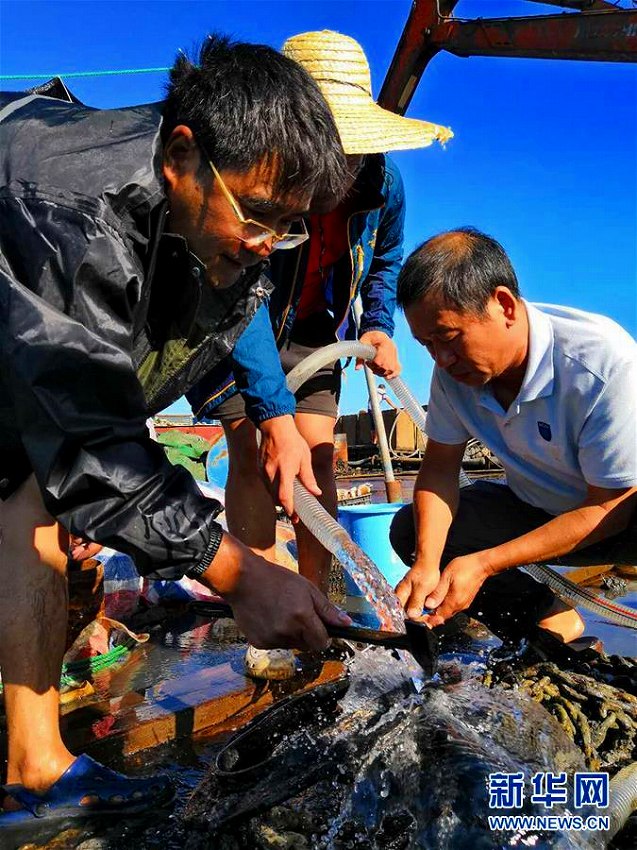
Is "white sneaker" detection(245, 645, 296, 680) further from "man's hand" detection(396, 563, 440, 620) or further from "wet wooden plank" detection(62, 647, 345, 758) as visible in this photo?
"man's hand" detection(396, 563, 440, 620)

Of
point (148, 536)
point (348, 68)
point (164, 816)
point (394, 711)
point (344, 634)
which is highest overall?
point (348, 68)

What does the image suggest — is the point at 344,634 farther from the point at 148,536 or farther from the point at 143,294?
the point at 143,294

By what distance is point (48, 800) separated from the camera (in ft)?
6.06

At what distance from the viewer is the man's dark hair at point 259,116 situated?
6.10ft

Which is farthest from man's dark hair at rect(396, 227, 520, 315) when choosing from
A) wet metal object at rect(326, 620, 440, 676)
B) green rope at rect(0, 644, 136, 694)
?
green rope at rect(0, 644, 136, 694)

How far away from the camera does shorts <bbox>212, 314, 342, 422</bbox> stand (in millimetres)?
3771

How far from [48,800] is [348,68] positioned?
3.24 m

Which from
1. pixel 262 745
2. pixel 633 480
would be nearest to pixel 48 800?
pixel 262 745

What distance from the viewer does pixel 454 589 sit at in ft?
8.48

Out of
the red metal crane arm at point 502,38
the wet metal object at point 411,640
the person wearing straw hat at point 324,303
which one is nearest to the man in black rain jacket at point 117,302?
the wet metal object at point 411,640

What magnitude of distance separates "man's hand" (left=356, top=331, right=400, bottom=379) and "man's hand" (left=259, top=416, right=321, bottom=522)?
1089mm

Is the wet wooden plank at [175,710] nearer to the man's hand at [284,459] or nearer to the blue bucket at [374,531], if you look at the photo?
the man's hand at [284,459]

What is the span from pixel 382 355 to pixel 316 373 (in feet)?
1.35

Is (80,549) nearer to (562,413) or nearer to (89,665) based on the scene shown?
(89,665)
